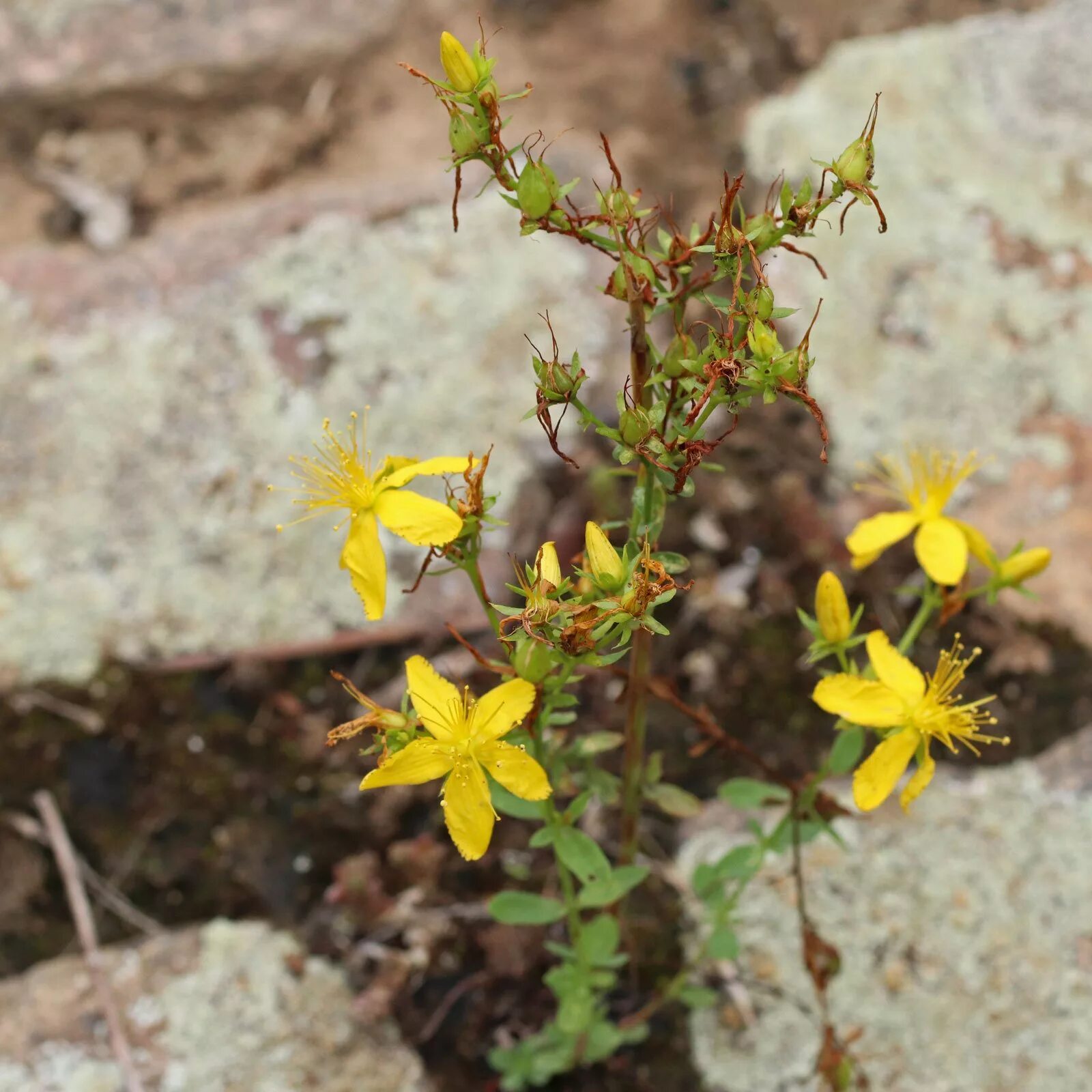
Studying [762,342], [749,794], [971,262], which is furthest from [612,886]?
[971,262]

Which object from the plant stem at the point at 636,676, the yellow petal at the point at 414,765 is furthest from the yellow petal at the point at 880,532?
the yellow petal at the point at 414,765

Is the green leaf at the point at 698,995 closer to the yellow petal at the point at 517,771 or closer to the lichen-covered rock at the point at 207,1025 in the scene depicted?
the lichen-covered rock at the point at 207,1025

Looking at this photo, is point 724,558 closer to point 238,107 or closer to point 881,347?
point 881,347

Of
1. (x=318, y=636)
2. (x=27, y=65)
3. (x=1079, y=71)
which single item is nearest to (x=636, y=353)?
(x=318, y=636)

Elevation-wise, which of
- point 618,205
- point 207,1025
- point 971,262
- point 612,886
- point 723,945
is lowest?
point 207,1025

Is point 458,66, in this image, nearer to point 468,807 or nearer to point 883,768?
point 468,807
